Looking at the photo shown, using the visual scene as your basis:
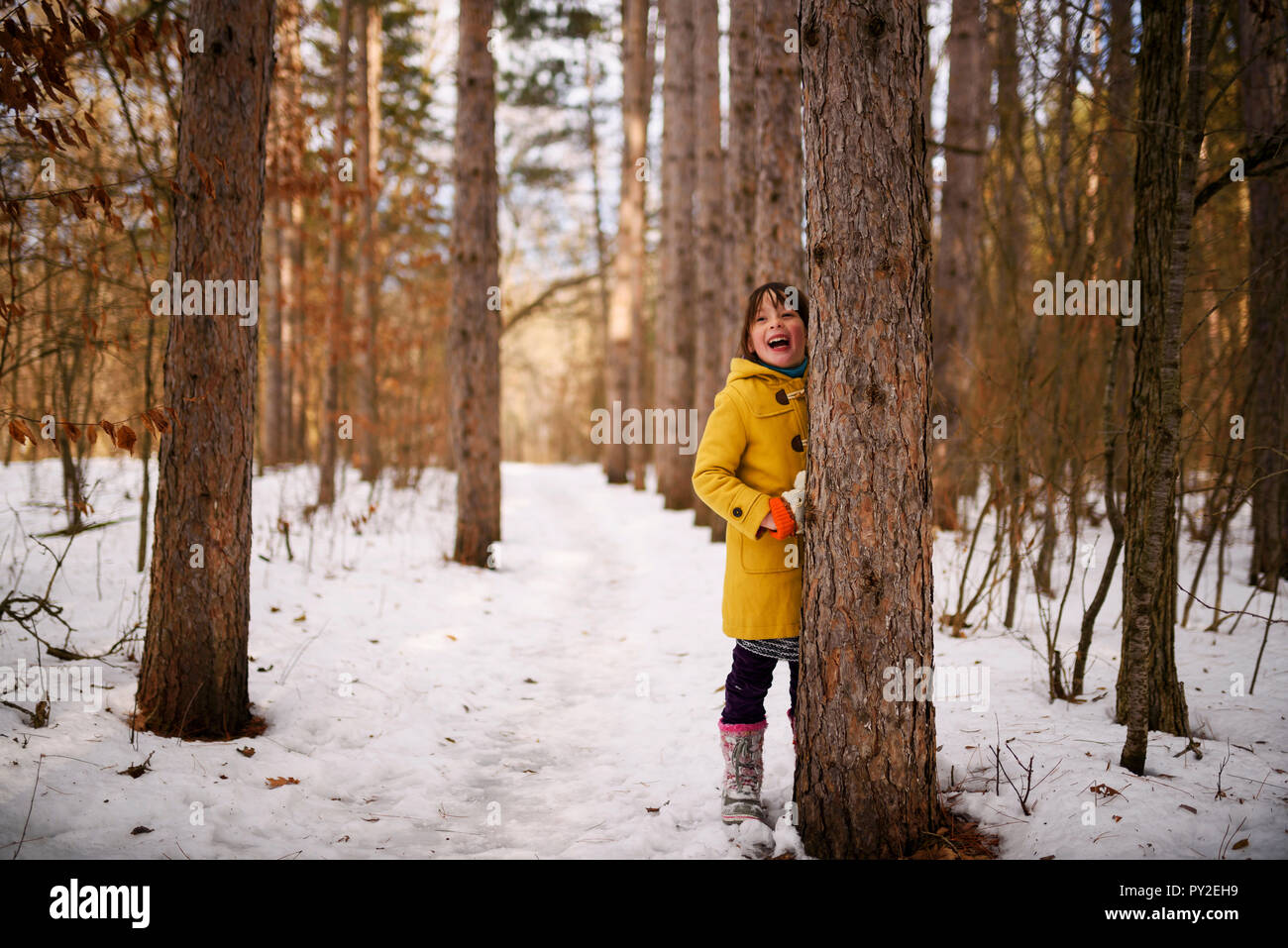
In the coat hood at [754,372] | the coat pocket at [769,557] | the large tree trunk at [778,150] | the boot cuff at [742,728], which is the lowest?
the boot cuff at [742,728]

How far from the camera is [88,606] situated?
15.9ft

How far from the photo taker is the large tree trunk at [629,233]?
1509 cm

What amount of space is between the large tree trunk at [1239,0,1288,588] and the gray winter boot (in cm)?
410

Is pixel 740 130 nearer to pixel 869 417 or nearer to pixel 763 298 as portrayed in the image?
pixel 763 298

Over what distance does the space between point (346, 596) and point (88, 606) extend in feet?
5.72

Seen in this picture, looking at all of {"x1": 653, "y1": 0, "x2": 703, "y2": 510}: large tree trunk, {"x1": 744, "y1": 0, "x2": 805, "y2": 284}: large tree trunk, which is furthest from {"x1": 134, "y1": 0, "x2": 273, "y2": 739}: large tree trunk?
{"x1": 653, "y1": 0, "x2": 703, "y2": 510}: large tree trunk

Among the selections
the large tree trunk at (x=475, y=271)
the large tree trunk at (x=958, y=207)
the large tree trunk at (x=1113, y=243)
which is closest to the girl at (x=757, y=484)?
the large tree trunk at (x=1113, y=243)

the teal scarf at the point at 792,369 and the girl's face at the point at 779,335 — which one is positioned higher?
the girl's face at the point at 779,335

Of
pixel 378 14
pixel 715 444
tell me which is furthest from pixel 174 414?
pixel 378 14

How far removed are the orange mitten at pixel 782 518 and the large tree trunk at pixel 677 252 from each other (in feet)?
29.8

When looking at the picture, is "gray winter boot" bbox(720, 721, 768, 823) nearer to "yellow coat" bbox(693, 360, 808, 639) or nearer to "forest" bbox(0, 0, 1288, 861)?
"forest" bbox(0, 0, 1288, 861)

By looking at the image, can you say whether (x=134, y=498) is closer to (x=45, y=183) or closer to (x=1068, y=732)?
(x=45, y=183)

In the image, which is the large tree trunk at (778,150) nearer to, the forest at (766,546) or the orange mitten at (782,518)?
the forest at (766,546)

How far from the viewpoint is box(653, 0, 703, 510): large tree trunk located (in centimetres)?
1219
